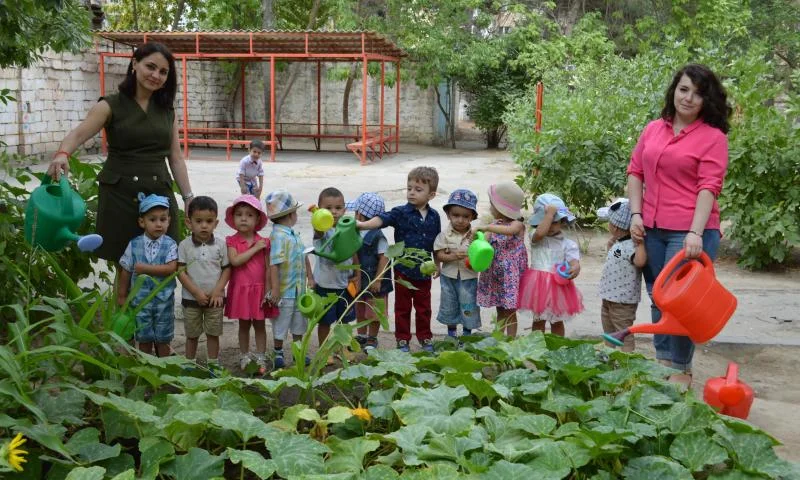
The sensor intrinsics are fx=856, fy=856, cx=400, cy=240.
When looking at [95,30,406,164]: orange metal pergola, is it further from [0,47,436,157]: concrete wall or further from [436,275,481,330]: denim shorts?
[436,275,481,330]: denim shorts

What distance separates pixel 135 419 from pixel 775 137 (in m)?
6.22

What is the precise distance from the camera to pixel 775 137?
7223mm

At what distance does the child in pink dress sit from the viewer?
4.29 meters

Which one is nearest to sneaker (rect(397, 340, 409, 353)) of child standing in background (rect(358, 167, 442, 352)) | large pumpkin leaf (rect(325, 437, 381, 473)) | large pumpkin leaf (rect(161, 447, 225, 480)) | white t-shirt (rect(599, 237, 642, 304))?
child standing in background (rect(358, 167, 442, 352))

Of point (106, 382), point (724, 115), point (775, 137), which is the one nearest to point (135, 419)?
point (106, 382)

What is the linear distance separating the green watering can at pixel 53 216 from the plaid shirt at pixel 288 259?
105cm

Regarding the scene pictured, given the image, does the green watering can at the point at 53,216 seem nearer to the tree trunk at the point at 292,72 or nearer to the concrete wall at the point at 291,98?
the concrete wall at the point at 291,98

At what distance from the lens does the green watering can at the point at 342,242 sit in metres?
4.07

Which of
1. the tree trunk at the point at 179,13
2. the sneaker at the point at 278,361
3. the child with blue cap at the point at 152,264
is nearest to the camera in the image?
the child with blue cap at the point at 152,264

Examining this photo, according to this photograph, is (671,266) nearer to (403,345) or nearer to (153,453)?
(403,345)

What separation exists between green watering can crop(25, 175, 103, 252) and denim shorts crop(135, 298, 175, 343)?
0.66 meters

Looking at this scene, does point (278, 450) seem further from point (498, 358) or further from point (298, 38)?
point (298, 38)

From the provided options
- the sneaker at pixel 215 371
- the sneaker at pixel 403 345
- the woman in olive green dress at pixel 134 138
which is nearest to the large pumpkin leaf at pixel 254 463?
the sneaker at pixel 215 371

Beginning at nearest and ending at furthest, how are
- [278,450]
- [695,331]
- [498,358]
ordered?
[278,450] < [498,358] < [695,331]
